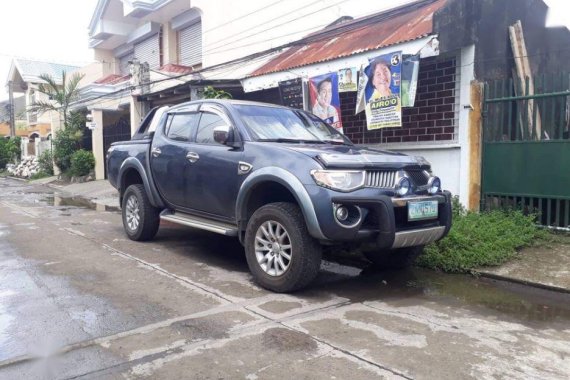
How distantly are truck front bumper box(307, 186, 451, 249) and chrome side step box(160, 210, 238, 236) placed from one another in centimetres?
133

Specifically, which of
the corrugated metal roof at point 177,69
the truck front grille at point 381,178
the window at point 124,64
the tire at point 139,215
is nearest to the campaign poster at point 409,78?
the truck front grille at point 381,178

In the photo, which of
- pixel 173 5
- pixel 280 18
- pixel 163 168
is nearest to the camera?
pixel 163 168

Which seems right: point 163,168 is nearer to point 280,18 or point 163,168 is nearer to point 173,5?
point 280,18

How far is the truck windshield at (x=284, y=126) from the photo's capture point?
548cm

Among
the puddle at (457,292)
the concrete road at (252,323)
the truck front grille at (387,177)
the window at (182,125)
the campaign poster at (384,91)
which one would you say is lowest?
the puddle at (457,292)

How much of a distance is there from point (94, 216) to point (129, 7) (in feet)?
38.7

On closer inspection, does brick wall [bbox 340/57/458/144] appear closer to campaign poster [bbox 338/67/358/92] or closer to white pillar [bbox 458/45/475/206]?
white pillar [bbox 458/45/475/206]

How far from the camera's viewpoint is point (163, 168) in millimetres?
6324

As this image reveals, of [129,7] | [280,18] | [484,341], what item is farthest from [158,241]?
[129,7]

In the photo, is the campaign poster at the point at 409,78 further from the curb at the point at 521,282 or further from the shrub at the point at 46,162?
the shrub at the point at 46,162

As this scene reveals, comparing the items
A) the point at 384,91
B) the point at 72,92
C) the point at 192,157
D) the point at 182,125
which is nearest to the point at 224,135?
the point at 192,157

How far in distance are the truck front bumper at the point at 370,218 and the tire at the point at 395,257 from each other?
2.90 ft

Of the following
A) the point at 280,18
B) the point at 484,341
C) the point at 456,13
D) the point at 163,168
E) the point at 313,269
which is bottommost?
the point at 484,341

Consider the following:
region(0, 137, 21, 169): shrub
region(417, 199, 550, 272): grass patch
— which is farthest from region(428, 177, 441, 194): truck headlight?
region(0, 137, 21, 169): shrub
